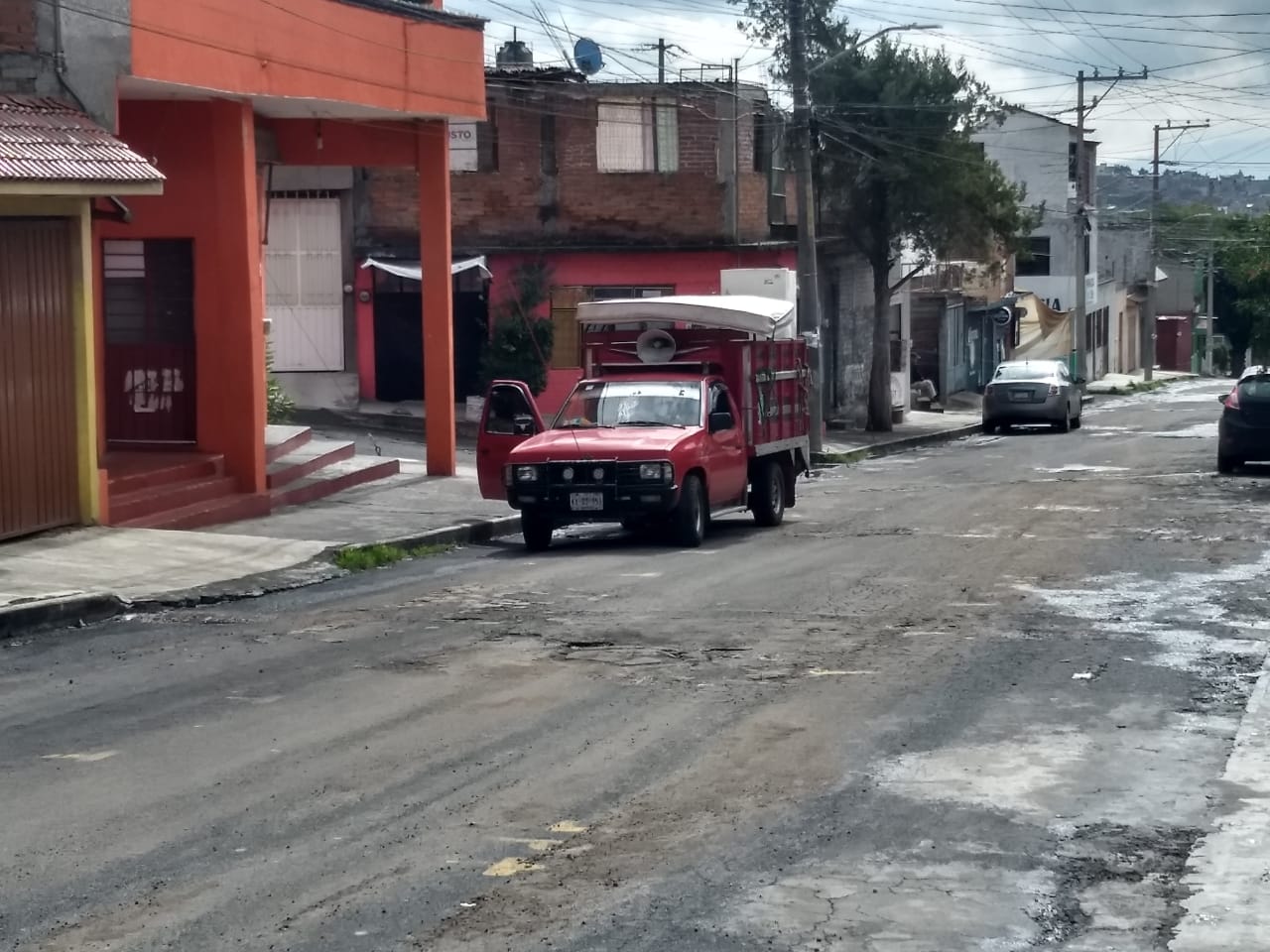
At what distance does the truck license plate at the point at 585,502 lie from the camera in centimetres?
1709

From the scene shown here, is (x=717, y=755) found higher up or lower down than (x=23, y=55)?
lower down

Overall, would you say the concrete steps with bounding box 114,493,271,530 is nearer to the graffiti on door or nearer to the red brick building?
the graffiti on door

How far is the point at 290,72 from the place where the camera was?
2041 centimetres

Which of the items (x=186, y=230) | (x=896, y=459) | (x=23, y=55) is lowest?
(x=896, y=459)

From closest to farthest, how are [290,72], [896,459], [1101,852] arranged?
[1101,852] < [290,72] < [896,459]

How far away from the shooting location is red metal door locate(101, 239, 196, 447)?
21938 mm

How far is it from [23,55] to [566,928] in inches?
517

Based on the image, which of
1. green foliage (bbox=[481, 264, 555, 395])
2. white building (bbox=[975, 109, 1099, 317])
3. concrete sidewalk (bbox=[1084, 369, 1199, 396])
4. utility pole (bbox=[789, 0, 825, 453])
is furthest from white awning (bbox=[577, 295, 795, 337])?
white building (bbox=[975, 109, 1099, 317])

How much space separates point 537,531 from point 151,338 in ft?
22.4

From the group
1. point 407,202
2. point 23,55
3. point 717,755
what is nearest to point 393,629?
point 717,755

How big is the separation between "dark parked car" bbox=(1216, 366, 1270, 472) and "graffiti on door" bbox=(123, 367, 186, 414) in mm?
13839

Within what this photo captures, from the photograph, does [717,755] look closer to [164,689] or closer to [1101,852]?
[1101,852]

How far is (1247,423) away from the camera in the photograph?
83.1ft

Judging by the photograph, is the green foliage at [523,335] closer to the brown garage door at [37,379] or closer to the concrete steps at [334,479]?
the concrete steps at [334,479]
